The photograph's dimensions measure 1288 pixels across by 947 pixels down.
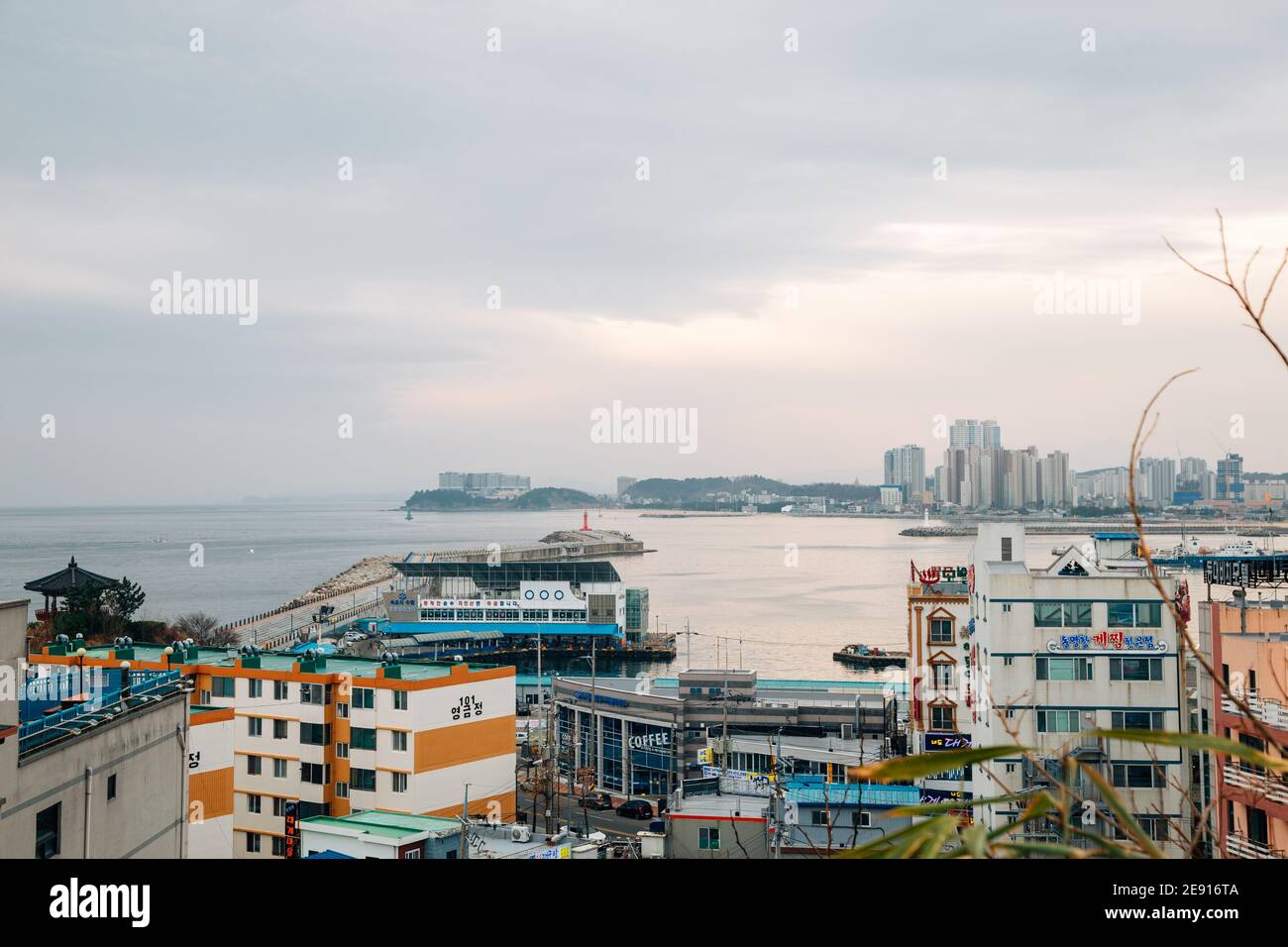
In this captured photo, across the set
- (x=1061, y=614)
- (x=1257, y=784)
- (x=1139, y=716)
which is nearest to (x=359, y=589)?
(x=1061, y=614)

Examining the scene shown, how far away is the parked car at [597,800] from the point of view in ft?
29.4

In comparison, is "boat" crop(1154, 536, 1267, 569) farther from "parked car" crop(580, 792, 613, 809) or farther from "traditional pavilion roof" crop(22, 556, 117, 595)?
"traditional pavilion roof" crop(22, 556, 117, 595)

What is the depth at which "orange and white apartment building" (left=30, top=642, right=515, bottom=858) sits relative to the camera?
6.71m

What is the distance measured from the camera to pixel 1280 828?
376 cm

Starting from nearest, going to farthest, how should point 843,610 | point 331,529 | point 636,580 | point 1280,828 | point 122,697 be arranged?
point 122,697
point 1280,828
point 843,610
point 636,580
point 331,529

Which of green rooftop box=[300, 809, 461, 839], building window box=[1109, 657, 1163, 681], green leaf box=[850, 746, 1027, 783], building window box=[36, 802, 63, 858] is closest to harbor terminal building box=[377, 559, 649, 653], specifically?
green rooftop box=[300, 809, 461, 839]

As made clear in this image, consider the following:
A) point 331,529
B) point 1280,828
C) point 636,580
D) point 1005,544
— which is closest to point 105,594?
point 1005,544

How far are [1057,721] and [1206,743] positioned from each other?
18.2 ft

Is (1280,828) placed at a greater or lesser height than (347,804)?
greater

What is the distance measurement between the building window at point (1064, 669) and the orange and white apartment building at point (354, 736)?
10.8 ft

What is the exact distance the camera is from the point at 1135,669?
559cm
